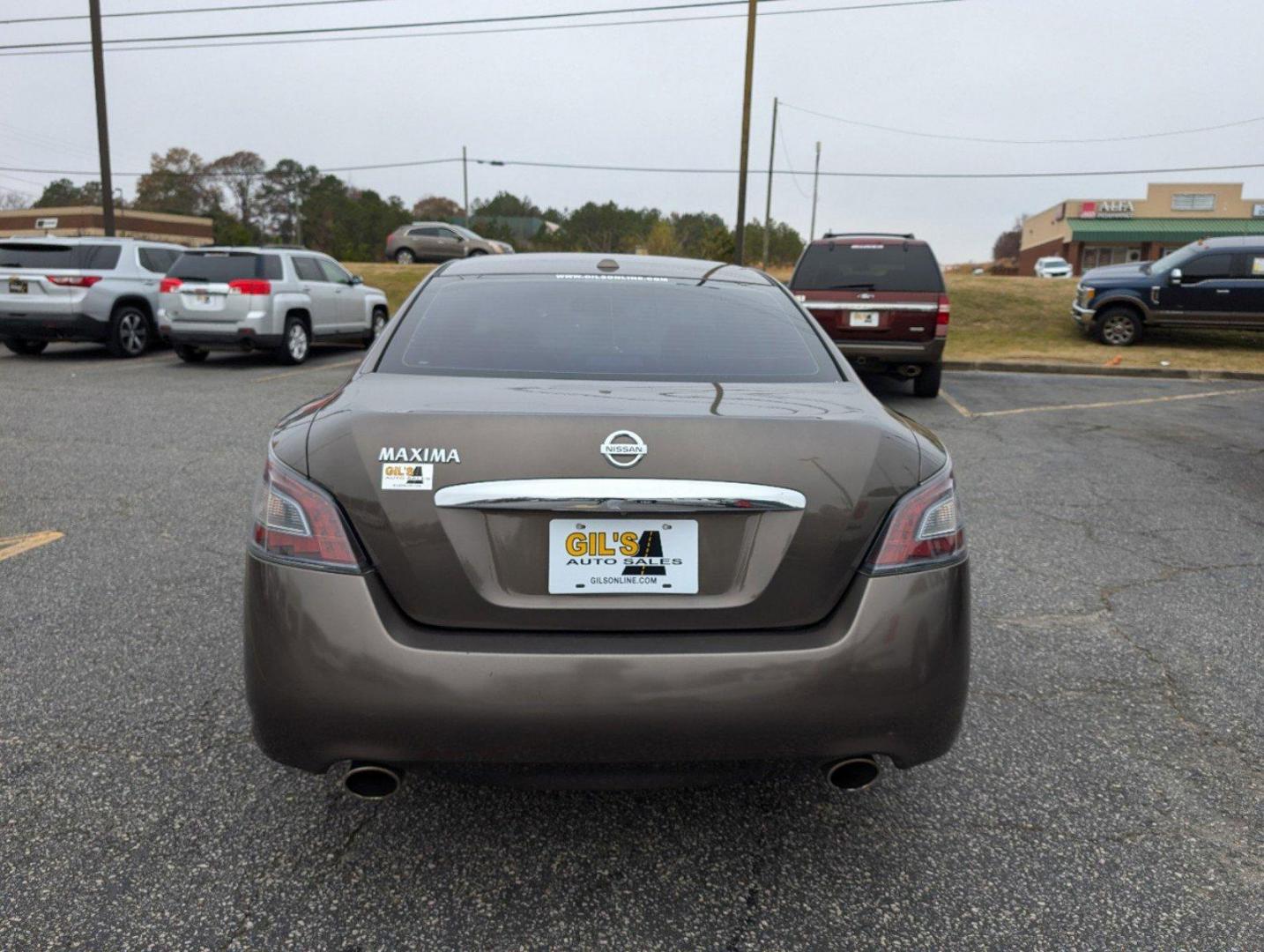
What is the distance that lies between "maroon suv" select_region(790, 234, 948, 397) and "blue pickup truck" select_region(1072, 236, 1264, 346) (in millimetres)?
8392

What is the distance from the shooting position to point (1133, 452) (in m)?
8.51

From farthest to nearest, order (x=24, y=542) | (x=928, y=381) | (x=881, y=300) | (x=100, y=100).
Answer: (x=100, y=100) < (x=928, y=381) < (x=881, y=300) < (x=24, y=542)

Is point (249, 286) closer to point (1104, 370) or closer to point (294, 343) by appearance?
point (294, 343)

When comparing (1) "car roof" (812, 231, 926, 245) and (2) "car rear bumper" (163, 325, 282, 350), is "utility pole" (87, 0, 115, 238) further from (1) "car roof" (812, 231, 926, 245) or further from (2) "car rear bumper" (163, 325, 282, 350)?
(1) "car roof" (812, 231, 926, 245)

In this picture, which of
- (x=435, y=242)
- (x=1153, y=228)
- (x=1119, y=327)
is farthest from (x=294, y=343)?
(x=1153, y=228)

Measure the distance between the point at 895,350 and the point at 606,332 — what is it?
8543mm

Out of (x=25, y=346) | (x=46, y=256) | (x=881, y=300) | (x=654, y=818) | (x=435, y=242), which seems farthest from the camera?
(x=435, y=242)

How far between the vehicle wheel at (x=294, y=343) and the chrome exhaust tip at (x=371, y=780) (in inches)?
496

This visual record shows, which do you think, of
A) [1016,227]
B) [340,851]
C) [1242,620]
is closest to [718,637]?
[340,851]

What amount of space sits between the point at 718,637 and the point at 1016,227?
127171mm

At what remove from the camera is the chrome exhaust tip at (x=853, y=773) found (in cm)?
230

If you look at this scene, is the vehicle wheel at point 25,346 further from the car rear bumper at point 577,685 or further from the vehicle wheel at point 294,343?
the car rear bumper at point 577,685

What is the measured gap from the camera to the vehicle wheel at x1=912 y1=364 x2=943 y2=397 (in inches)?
448

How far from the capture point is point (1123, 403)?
11859 millimetres
